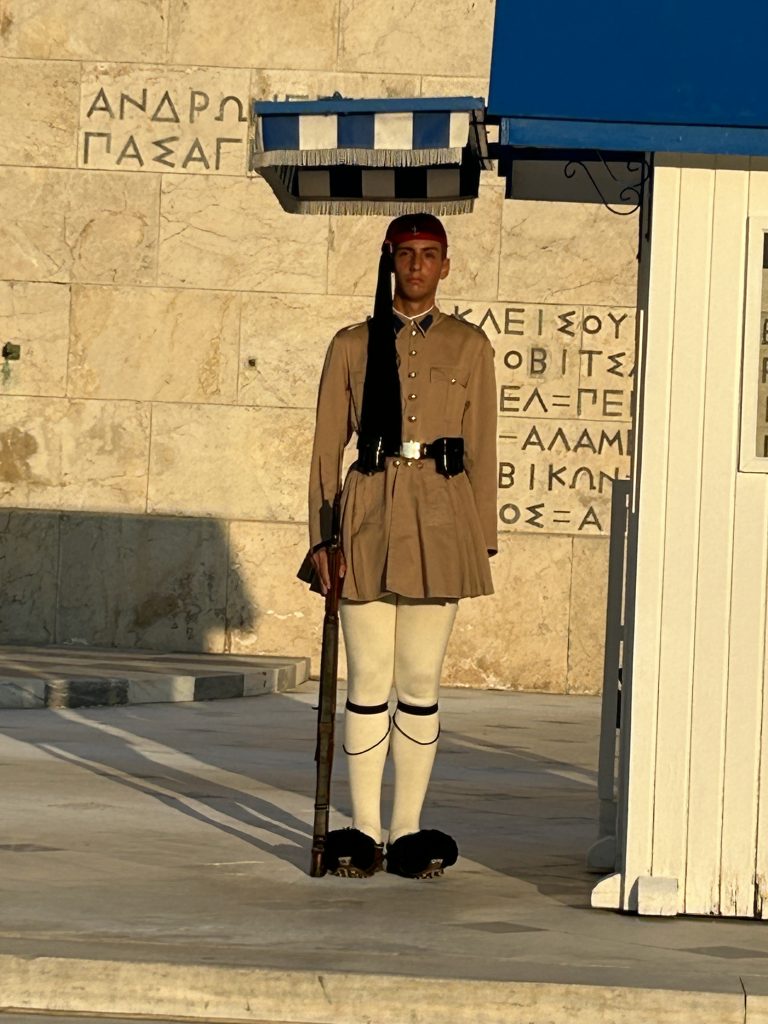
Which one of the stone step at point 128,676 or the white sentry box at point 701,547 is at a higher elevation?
the white sentry box at point 701,547

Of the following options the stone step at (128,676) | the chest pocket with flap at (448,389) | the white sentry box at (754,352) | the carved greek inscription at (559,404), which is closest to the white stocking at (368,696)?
the chest pocket with flap at (448,389)

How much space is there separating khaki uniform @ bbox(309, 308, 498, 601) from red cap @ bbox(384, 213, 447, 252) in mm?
283

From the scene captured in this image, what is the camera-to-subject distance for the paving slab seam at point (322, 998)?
541cm

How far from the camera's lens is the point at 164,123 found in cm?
1644

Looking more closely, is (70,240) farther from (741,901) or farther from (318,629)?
(741,901)

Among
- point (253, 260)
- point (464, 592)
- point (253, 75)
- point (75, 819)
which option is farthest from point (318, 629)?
point (464, 592)

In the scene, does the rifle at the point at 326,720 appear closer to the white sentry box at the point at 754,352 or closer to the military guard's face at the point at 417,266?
the military guard's face at the point at 417,266

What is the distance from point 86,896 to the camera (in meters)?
6.67

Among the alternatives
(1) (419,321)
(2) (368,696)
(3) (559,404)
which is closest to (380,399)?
(1) (419,321)

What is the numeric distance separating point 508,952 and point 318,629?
33.8ft

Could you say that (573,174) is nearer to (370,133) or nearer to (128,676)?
(370,133)

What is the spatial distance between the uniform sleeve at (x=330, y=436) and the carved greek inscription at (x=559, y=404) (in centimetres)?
876

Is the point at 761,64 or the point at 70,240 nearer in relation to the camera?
the point at 761,64

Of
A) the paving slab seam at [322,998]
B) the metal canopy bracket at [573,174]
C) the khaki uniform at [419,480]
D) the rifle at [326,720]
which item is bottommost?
the paving slab seam at [322,998]
